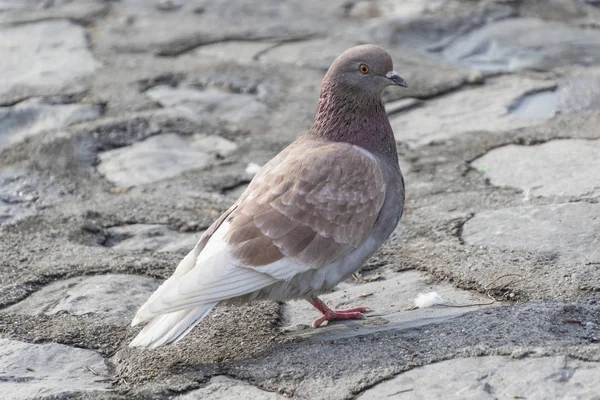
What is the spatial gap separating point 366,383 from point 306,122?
2.89m

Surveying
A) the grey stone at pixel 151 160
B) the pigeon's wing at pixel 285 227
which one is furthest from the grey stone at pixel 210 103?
the pigeon's wing at pixel 285 227

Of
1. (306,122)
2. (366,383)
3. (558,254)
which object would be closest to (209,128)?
(306,122)

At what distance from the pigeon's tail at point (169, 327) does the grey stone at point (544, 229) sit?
4.24 feet

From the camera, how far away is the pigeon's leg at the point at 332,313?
3.40m

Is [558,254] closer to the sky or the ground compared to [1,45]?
closer to the ground

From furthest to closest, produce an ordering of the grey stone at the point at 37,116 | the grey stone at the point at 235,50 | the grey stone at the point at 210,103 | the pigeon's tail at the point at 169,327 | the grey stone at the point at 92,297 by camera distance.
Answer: the grey stone at the point at 235,50
the grey stone at the point at 210,103
the grey stone at the point at 37,116
the grey stone at the point at 92,297
the pigeon's tail at the point at 169,327

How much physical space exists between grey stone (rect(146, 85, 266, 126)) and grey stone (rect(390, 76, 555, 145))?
2.88ft

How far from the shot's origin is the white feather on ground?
3.33 m

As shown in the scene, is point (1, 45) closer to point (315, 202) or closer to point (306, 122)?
point (306, 122)

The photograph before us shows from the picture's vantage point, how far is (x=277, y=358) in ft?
9.86

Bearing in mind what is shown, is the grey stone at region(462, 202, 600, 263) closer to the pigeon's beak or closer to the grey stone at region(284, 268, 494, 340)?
the grey stone at region(284, 268, 494, 340)

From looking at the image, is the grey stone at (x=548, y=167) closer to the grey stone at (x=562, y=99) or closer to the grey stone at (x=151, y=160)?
the grey stone at (x=562, y=99)

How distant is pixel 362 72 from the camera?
3.97 meters

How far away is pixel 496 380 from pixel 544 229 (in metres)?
1.26
